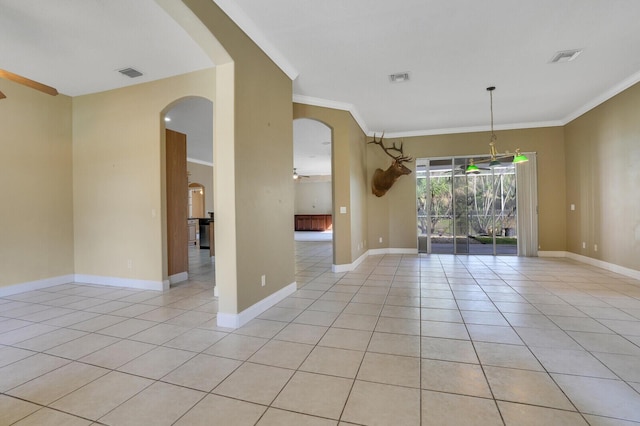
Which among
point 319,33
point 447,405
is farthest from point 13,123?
point 447,405

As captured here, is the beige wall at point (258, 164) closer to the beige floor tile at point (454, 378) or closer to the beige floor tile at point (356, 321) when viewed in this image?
the beige floor tile at point (356, 321)

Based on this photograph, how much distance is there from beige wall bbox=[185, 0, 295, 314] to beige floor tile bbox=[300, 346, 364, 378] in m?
1.04

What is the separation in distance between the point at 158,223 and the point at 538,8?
209 inches

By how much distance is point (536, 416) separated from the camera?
1674 millimetres

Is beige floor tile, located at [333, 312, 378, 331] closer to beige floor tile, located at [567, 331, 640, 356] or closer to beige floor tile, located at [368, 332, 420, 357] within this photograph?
beige floor tile, located at [368, 332, 420, 357]

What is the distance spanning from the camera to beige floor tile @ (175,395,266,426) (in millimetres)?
1662

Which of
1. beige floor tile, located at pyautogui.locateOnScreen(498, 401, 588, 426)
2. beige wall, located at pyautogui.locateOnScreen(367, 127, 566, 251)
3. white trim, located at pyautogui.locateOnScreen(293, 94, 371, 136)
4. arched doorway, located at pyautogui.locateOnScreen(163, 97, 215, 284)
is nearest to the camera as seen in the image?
beige floor tile, located at pyautogui.locateOnScreen(498, 401, 588, 426)

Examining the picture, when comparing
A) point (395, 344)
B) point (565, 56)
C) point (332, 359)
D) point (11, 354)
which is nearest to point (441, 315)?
point (395, 344)

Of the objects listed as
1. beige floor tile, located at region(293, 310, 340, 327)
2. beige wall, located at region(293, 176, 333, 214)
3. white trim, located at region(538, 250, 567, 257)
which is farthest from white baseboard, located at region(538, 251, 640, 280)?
beige wall, located at region(293, 176, 333, 214)

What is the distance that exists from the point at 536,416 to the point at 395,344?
108 centimetres

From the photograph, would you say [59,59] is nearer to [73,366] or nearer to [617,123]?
[73,366]

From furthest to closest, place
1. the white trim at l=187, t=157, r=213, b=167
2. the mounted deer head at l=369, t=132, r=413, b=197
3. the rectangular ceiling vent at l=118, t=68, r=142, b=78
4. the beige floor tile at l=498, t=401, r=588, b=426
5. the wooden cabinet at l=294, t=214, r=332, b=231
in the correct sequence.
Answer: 1. the wooden cabinet at l=294, t=214, r=332, b=231
2. the white trim at l=187, t=157, r=213, b=167
3. the mounted deer head at l=369, t=132, r=413, b=197
4. the rectangular ceiling vent at l=118, t=68, r=142, b=78
5. the beige floor tile at l=498, t=401, r=588, b=426

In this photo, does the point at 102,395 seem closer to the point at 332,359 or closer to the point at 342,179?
the point at 332,359

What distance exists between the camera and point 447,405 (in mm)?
1779
